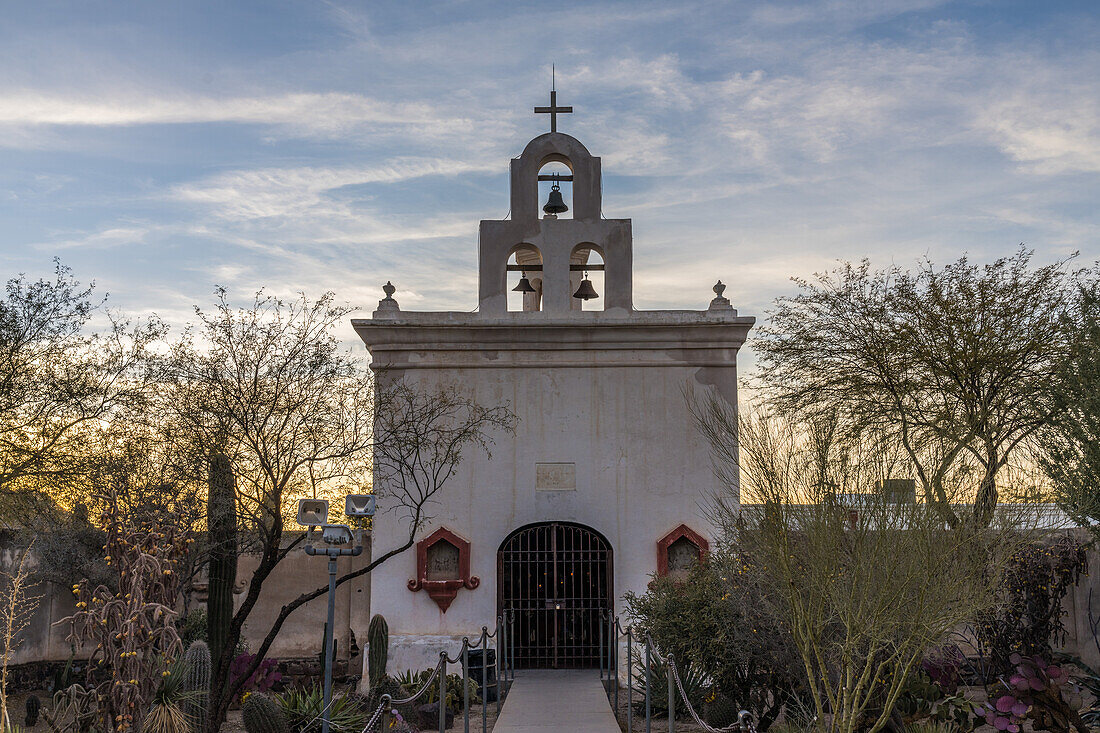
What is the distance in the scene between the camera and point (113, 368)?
17.2 meters

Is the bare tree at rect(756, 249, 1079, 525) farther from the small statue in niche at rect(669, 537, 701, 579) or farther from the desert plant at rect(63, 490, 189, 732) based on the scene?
the desert plant at rect(63, 490, 189, 732)

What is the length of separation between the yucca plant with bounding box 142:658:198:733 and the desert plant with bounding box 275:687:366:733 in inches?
49.9

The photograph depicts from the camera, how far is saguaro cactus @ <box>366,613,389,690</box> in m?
15.0

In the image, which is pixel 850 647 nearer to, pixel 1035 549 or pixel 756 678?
pixel 756 678

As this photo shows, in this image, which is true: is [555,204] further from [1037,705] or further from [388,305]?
[1037,705]

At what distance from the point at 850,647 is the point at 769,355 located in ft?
34.9

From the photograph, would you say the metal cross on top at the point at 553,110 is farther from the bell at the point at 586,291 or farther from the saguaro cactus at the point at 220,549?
the saguaro cactus at the point at 220,549

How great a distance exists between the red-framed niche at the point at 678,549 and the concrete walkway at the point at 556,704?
83.2 inches

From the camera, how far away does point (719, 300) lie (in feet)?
55.6

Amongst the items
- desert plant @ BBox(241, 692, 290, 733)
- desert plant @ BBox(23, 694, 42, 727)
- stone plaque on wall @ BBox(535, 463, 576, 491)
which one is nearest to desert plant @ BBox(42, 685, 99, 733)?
desert plant @ BBox(241, 692, 290, 733)

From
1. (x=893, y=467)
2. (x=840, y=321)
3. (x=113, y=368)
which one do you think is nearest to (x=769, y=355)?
(x=840, y=321)

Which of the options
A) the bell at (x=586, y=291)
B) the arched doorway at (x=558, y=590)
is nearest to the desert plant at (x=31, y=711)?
the arched doorway at (x=558, y=590)

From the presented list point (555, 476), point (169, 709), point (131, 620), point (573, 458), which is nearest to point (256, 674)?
point (169, 709)

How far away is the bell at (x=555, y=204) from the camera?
699 inches
